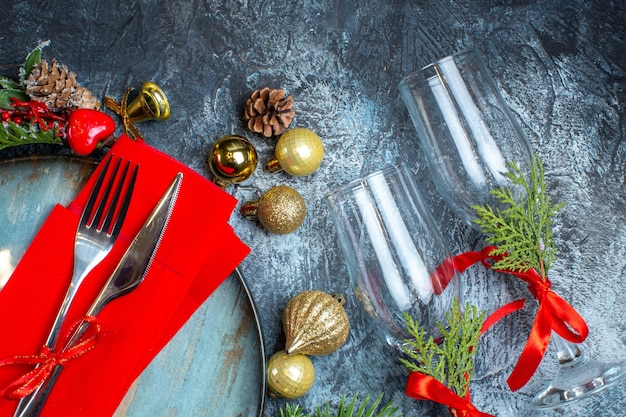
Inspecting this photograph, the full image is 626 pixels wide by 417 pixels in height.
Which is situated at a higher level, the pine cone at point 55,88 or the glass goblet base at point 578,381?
the pine cone at point 55,88

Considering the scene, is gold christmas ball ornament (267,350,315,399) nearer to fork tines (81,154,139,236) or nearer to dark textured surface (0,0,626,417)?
dark textured surface (0,0,626,417)

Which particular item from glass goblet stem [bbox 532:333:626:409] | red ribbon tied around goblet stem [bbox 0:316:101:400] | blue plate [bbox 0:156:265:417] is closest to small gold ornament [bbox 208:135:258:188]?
blue plate [bbox 0:156:265:417]

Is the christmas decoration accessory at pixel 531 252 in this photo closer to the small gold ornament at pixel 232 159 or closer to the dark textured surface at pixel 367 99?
the dark textured surface at pixel 367 99

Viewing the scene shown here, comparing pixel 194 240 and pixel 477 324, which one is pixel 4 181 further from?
pixel 477 324

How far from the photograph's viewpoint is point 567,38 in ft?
2.87

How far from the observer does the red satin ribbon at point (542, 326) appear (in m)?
0.77

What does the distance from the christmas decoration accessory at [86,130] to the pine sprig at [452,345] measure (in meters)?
0.47

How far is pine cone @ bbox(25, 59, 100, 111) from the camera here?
30.0 inches

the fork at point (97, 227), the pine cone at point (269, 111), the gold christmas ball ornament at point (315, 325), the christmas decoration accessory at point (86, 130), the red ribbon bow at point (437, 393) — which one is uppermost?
the christmas decoration accessory at point (86, 130)

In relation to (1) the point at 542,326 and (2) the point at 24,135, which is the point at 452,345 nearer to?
(1) the point at 542,326

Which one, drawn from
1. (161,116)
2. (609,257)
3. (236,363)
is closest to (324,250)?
(236,363)

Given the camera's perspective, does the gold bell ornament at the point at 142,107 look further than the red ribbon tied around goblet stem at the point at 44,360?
Yes

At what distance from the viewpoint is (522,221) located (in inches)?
29.1

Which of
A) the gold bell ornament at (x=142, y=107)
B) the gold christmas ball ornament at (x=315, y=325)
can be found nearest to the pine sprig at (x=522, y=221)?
the gold christmas ball ornament at (x=315, y=325)
